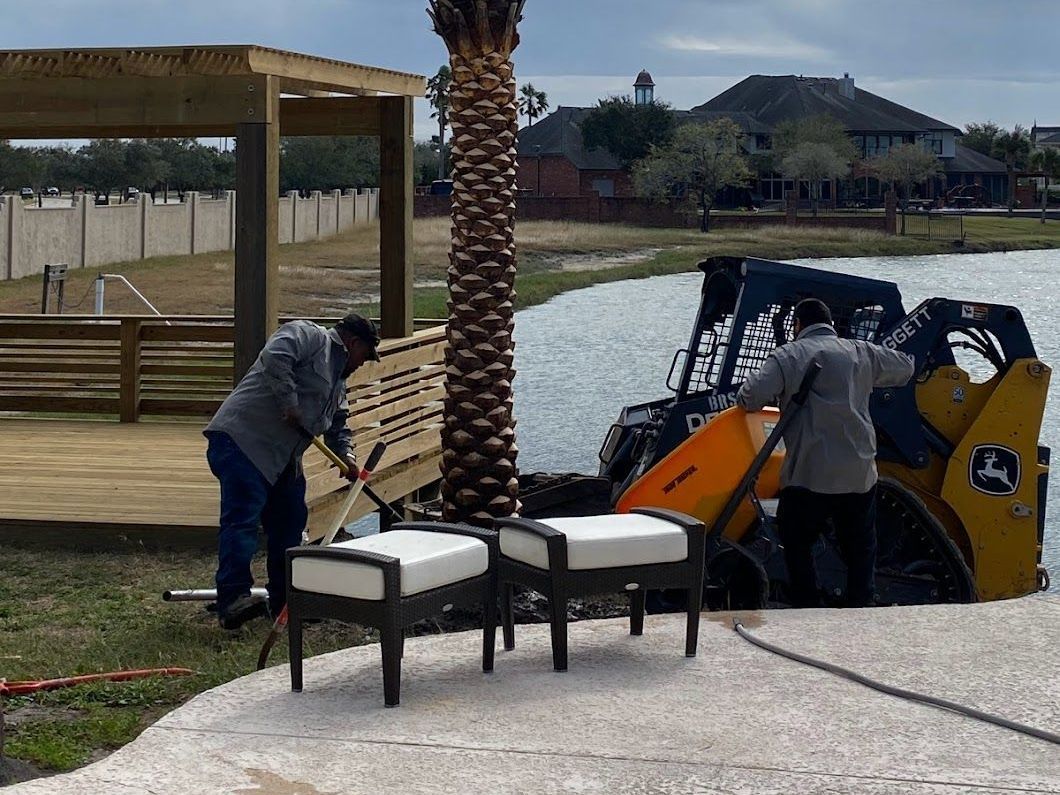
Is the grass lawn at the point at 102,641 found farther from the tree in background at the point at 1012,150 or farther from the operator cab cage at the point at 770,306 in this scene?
the tree in background at the point at 1012,150

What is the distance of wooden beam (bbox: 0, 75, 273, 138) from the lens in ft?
36.1

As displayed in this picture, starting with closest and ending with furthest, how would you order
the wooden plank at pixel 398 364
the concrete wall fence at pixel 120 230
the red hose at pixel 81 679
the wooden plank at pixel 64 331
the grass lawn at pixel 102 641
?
the grass lawn at pixel 102 641 → the red hose at pixel 81 679 → the wooden plank at pixel 398 364 → the wooden plank at pixel 64 331 → the concrete wall fence at pixel 120 230

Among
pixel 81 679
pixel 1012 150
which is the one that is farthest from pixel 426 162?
pixel 81 679

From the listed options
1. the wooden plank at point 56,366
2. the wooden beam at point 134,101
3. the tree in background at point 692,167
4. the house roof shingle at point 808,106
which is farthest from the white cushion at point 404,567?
the house roof shingle at point 808,106

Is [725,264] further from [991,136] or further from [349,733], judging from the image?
[991,136]

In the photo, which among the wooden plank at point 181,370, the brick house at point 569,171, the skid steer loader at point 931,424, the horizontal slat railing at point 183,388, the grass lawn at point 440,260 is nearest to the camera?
Result: the skid steer loader at point 931,424

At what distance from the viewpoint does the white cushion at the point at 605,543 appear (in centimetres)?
714

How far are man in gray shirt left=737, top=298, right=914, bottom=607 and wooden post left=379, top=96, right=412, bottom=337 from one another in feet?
16.2

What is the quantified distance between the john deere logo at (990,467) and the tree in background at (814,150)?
8544cm

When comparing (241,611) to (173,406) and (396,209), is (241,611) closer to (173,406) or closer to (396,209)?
(396,209)

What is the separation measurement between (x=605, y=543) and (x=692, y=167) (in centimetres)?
8870

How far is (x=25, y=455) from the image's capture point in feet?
44.4

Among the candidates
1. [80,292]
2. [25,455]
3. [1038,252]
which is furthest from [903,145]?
[25,455]

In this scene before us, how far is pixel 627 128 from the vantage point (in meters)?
102
